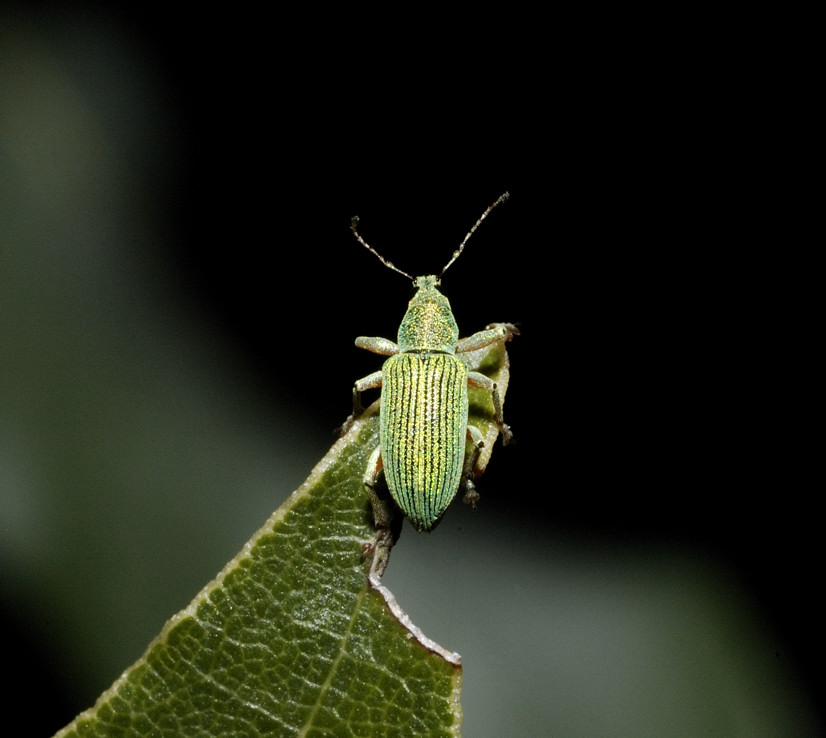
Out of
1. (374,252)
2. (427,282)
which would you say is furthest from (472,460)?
(374,252)

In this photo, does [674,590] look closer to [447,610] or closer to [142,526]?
[447,610]

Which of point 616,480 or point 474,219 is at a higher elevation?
point 474,219

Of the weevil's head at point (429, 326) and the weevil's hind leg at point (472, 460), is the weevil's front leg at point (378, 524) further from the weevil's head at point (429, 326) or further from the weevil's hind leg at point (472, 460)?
the weevil's head at point (429, 326)

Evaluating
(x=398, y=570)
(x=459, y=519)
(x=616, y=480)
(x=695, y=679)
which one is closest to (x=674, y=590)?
(x=695, y=679)

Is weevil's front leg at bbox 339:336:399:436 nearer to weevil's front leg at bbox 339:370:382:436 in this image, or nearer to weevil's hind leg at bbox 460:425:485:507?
weevil's front leg at bbox 339:370:382:436

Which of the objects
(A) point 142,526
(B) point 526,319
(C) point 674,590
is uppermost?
(B) point 526,319

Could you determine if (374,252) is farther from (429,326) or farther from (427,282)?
(429,326)
